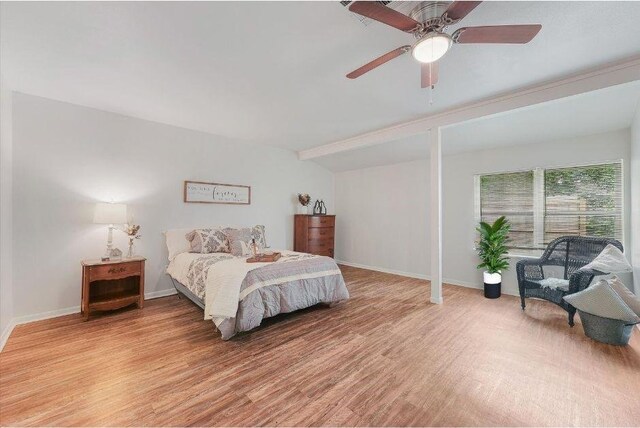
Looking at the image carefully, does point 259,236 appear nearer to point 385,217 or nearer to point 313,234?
point 313,234

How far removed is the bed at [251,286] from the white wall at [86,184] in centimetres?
94

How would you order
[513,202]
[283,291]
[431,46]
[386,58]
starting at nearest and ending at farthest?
1. [431,46]
2. [386,58]
3. [283,291]
4. [513,202]

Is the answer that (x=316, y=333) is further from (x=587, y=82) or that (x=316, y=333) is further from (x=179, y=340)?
(x=587, y=82)

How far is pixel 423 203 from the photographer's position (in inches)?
201

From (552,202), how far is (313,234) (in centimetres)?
397

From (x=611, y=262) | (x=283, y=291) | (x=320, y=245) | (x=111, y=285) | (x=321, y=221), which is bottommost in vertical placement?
(x=111, y=285)

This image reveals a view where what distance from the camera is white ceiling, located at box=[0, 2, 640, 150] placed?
1.80 m

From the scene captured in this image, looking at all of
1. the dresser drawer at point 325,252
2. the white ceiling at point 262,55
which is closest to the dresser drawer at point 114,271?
Result: the white ceiling at point 262,55

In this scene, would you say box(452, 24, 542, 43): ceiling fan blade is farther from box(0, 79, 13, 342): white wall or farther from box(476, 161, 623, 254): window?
box(0, 79, 13, 342): white wall

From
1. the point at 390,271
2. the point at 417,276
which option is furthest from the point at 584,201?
the point at 390,271

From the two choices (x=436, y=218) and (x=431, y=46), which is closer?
(x=431, y=46)

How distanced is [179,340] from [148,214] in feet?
6.91

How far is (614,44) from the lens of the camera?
82.9 inches

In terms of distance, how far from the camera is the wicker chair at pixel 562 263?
2.95 meters
